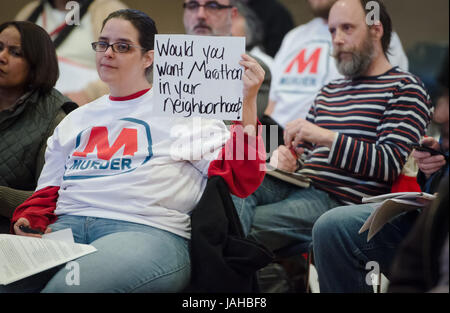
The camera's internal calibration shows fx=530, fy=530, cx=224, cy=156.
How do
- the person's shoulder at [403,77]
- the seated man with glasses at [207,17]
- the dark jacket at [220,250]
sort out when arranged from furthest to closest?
the person's shoulder at [403,77], the seated man with glasses at [207,17], the dark jacket at [220,250]

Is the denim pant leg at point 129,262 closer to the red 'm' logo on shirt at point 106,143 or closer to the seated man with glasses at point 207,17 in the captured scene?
the red 'm' logo on shirt at point 106,143

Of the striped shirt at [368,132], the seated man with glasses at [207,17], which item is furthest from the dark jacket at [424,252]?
the seated man with glasses at [207,17]

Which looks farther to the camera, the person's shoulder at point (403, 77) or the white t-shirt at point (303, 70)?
the white t-shirt at point (303, 70)

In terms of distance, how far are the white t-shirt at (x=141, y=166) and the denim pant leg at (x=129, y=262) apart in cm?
4

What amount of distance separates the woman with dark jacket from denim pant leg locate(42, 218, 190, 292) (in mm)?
434

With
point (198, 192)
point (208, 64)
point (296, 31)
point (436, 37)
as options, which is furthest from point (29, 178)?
point (436, 37)

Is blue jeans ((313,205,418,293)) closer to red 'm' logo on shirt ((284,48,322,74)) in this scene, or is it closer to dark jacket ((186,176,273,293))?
dark jacket ((186,176,273,293))

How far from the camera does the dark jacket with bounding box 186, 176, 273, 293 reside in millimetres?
1413

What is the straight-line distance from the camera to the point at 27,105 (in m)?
1.86

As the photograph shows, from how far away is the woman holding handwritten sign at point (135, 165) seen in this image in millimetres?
1482

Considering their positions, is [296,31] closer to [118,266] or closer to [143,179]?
[143,179]

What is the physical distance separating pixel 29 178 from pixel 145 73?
586 mm

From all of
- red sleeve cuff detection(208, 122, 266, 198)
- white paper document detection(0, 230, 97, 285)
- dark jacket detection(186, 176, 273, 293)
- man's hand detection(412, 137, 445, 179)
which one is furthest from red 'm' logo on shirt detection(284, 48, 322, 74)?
white paper document detection(0, 230, 97, 285)

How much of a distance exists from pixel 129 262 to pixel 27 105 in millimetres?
812
